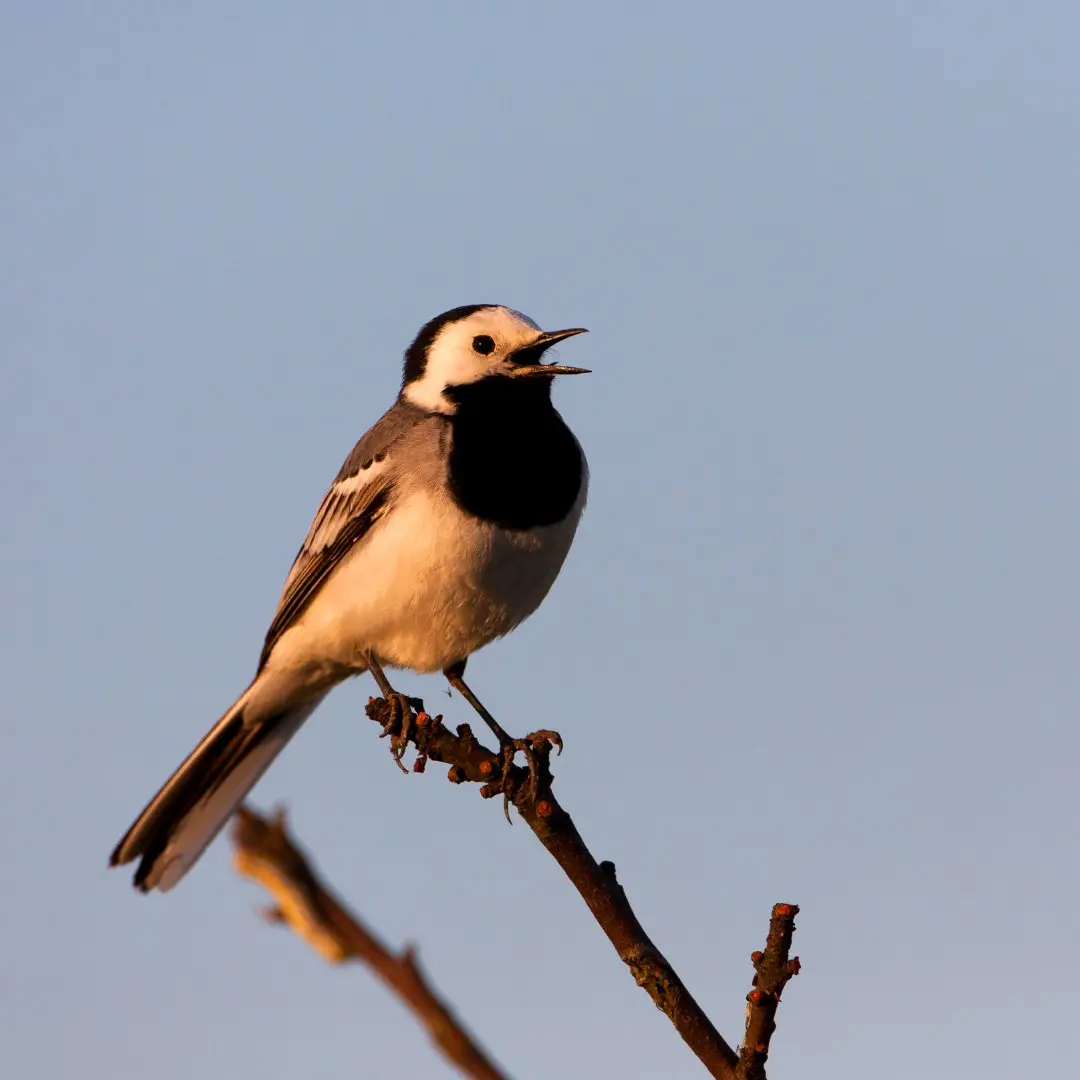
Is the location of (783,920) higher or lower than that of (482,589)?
lower

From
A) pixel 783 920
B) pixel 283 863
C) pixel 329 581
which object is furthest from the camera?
pixel 329 581

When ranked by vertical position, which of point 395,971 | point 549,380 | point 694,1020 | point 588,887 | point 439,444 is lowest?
point 395,971

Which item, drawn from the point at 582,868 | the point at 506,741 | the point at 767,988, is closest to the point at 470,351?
the point at 506,741

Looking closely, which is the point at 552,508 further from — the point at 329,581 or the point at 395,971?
the point at 395,971

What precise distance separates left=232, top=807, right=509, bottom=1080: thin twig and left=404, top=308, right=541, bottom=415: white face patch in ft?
23.1

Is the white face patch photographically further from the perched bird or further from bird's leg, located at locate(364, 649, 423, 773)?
bird's leg, located at locate(364, 649, 423, 773)

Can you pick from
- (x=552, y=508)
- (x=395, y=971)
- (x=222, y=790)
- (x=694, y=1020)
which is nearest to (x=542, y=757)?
(x=694, y=1020)

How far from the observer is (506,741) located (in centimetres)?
738

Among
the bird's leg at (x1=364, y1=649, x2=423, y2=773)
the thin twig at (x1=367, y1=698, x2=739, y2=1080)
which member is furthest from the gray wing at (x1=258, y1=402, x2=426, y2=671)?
the thin twig at (x1=367, y1=698, x2=739, y2=1080)

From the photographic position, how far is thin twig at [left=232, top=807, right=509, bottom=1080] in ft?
3.64

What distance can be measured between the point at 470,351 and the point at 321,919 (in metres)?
7.35

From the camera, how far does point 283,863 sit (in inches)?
44.0

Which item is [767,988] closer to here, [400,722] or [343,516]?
[400,722]

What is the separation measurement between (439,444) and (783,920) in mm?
4239
